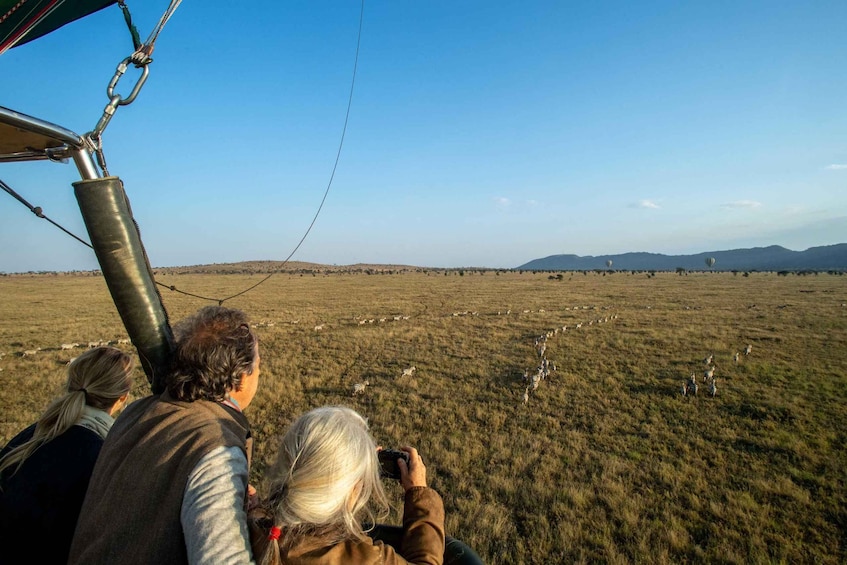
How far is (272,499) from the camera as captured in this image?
1.74 m

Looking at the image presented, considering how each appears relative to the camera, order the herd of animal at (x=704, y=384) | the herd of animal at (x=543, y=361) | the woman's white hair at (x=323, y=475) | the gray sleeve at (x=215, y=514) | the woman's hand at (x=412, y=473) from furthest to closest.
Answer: the herd of animal at (x=543, y=361)
the herd of animal at (x=704, y=384)
the woman's hand at (x=412, y=473)
the woman's white hair at (x=323, y=475)
the gray sleeve at (x=215, y=514)

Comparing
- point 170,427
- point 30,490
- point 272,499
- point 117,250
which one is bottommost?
point 30,490

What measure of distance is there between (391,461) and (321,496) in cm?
64

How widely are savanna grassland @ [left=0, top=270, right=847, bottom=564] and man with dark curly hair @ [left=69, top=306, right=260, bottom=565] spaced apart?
0.80 m

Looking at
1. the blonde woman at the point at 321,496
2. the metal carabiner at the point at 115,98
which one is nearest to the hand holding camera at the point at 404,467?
the blonde woman at the point at 321,496

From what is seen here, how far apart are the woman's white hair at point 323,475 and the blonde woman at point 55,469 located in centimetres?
140

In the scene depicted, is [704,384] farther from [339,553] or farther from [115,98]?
[115,98]

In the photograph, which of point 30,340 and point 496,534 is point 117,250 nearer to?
point 496,534

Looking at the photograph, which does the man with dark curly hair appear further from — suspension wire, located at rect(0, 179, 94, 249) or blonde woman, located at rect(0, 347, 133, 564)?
suspension wire, located at rect(0, 179, 94, 249)

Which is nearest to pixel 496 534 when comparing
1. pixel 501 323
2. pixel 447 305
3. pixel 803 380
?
pixel 803 380

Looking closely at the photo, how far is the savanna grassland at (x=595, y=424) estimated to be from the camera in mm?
4863

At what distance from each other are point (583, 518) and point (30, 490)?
17.3 feet

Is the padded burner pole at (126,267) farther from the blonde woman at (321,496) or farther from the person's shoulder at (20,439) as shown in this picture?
the blonde woman at (321,496)

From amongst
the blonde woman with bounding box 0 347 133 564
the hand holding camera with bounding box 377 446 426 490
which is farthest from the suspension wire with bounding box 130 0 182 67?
the hand holding camera with bounding box 377 446 426 490
